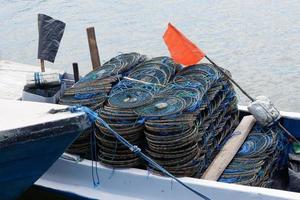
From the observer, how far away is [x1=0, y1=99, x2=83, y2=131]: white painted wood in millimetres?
3592

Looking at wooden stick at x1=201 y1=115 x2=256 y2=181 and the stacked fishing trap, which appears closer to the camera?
the stacked fishing trap

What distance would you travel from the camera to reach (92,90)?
14.1 feet

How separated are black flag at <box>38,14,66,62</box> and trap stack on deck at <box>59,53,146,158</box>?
96 cm

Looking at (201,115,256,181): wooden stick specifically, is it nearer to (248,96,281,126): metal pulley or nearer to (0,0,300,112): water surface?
(248,96,281,126): metal pulley

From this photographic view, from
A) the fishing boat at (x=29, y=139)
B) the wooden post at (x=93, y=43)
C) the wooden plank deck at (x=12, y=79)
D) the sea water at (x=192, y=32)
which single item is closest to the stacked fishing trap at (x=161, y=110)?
the fishing boat at (x=29, y=139)

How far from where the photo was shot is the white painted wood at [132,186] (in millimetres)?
3617

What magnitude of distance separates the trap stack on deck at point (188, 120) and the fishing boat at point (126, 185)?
149 millimetres

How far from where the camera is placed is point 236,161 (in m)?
4.20

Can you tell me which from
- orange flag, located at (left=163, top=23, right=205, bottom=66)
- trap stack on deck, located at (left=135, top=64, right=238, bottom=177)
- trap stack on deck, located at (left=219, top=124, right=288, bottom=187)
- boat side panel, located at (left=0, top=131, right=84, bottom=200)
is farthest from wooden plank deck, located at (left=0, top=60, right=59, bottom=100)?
trap stack on deck, located at (left=219, top=124, right=288, bottom=187)

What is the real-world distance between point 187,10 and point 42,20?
743cm

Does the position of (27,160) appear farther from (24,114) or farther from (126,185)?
(126,185)

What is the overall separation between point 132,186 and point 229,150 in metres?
0.89

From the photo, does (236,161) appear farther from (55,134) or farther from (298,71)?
(298,71)

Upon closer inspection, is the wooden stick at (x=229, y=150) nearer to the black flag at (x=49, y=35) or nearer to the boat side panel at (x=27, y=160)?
the boat side panel at (x=27, y=160)
